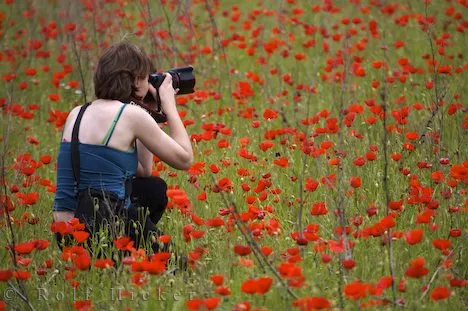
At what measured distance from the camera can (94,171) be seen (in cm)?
323

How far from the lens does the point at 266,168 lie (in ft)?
13.7

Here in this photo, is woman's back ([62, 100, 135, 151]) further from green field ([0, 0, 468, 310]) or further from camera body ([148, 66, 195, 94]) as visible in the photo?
camera body ([148, 66, 195, 94])

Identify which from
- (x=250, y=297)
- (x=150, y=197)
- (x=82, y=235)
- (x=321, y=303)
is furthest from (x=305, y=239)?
(x=150, y=197)

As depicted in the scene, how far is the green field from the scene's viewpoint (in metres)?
2.70

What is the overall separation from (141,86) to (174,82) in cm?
27

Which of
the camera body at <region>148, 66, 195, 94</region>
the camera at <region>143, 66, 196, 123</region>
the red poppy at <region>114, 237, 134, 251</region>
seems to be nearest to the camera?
the red poppy at <region>114, 237, 134, 251</region>

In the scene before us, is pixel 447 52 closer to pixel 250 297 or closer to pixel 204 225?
pixel 204 225

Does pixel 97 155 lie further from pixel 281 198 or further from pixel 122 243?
pixel 281 198

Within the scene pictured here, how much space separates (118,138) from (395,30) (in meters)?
4.33

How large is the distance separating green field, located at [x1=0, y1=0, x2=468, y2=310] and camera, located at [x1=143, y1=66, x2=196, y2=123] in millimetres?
266

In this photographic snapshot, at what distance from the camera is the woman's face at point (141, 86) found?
3.43 metres

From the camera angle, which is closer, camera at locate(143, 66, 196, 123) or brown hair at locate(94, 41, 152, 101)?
brown hair at locate(94, 41, 152, 101)

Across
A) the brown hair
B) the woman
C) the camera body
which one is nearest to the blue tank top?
the woman

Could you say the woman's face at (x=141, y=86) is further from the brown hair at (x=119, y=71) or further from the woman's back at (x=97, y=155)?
the woman's back at (x=97, y=155)
